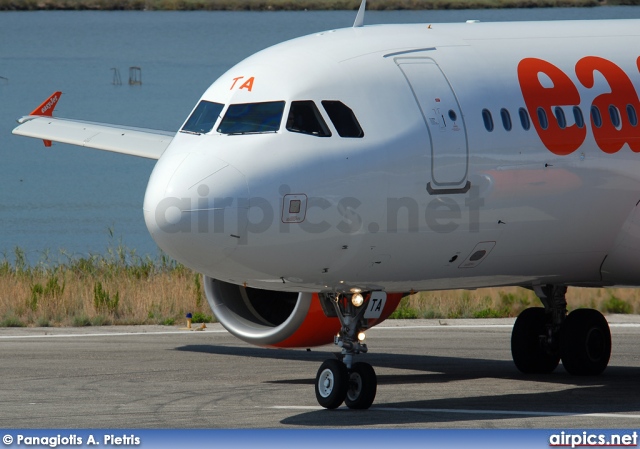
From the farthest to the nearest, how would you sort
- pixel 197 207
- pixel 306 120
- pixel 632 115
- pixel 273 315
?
pixel 273 315 < pixel 632 115 < pixel 306 120 < pixel 197 207

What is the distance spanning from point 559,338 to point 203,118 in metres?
7.01

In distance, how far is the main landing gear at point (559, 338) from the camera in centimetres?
1895

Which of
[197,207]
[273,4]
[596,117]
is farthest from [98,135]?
[273,4]

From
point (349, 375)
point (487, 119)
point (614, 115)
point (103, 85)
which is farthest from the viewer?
point (103, 85)

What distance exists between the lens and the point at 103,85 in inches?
3329

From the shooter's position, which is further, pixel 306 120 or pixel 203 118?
pixel 203 118

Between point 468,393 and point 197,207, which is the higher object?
point 197,207

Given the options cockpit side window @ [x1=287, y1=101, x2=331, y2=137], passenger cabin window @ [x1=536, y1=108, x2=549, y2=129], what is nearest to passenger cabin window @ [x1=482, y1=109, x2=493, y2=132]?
passenger cabin window @ [x1=536, y1=108, x2=549, y2=129]

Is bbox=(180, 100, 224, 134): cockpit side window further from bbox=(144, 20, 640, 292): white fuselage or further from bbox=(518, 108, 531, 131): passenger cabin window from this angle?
bbox=(518, 108, 531, 131): passenger cabin window

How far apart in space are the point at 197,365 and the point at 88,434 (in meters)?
6.30

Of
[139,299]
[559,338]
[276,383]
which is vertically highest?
[139,299]

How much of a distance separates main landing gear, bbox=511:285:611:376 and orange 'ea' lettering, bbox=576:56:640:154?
294cm

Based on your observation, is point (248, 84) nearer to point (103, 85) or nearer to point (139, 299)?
point (139, 299)

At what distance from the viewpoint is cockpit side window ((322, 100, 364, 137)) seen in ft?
47.7
